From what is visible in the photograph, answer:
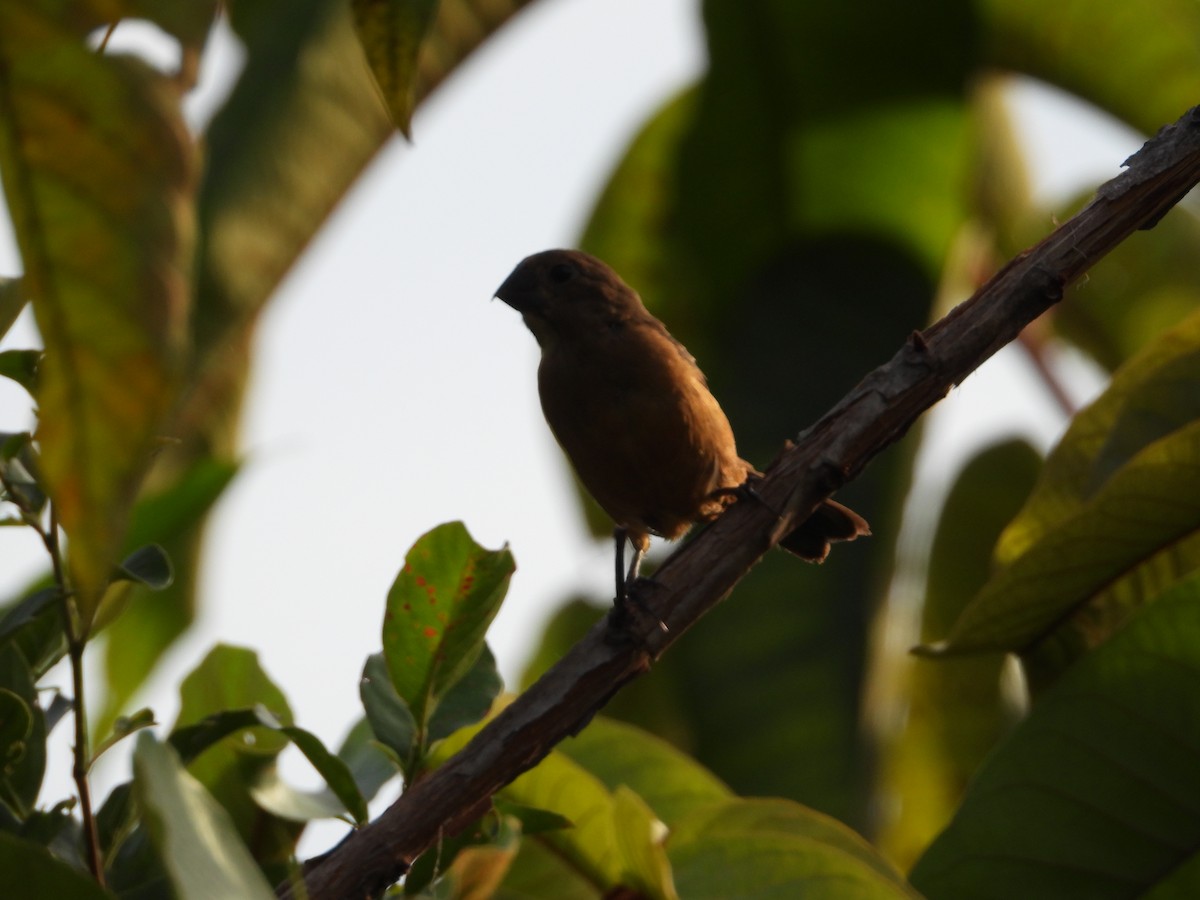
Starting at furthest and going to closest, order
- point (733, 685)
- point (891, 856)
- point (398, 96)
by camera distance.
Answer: point (733, 685)
point (891, 856)
point (398, 96)

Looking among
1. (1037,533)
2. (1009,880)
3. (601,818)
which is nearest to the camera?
(1009,880)

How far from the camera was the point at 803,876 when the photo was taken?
6.14 ft

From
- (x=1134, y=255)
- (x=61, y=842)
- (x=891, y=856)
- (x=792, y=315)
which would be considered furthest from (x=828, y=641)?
(x=61, y=842)

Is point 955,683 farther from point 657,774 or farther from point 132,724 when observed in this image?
point 132,724

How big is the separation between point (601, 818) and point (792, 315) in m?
2.94

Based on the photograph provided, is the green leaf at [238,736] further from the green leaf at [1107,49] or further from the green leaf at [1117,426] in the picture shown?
the green leaf at [1107,49]

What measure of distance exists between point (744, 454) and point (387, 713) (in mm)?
2992

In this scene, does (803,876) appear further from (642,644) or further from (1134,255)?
(1134,255)

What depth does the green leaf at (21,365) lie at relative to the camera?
1617 millimetres

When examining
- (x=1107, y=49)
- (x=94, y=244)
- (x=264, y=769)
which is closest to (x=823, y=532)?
(x=1107, y=49)

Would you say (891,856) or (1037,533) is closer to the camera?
(1037,533)

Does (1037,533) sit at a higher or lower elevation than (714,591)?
lower

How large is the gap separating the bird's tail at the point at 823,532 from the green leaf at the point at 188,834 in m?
2.74

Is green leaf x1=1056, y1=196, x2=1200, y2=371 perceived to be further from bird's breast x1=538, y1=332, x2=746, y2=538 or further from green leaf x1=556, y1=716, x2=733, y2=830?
green leaf x1=556, y1=716, x2=733, y2=830
